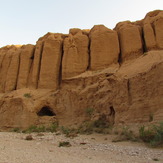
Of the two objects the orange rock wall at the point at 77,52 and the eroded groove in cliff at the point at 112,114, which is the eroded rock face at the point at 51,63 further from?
the eroded groove in cliff at the point at 112,114

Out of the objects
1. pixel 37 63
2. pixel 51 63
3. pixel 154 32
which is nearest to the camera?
pixel 154 32

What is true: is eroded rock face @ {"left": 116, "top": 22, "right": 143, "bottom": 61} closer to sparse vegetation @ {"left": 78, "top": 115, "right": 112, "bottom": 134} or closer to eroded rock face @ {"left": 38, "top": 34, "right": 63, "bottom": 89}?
eroded rock face @ {"left": 38, "top": 34, "right": 63, "bottom": 89}

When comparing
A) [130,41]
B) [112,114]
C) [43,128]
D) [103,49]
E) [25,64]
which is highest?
[130,41]

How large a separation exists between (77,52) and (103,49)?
118 inches

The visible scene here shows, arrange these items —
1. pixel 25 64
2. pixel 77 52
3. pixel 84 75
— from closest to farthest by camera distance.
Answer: pixel 84 75 → pixel 77 52 → pixel 25 64

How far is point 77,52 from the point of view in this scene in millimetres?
21906

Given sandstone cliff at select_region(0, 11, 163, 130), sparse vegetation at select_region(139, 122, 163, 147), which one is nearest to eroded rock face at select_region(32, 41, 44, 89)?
sandstone cliff at select_region(0, 11, 163, 130)

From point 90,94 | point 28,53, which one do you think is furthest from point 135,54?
point 28,53

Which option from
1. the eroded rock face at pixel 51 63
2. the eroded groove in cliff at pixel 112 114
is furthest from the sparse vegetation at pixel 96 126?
the eroded rock face at pixel 51 63

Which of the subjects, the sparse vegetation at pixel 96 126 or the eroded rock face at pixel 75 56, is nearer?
the sparse vegetation at pixel 96 126

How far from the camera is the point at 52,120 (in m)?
18.8

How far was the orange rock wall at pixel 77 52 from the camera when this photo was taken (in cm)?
1973

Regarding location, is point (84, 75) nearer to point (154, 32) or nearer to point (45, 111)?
point (45, 111)

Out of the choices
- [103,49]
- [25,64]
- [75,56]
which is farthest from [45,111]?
[103,49]
